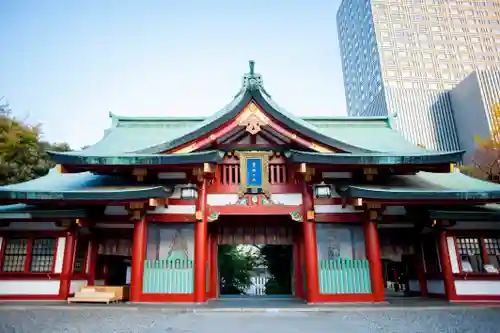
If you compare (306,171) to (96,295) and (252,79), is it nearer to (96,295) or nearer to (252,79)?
(252,79)

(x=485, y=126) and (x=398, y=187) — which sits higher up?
(x=485, y=126)

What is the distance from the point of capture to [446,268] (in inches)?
511

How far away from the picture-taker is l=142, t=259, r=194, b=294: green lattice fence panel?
40.5 ft

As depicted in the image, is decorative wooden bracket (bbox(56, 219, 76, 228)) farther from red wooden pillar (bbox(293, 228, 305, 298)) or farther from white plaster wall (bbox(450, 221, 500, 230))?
white plaster wall (bbox(450, 221, 500, 230))

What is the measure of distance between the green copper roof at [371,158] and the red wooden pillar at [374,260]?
8.02ft

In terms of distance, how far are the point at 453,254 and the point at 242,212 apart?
8424 mm

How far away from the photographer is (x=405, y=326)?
7.76 meters

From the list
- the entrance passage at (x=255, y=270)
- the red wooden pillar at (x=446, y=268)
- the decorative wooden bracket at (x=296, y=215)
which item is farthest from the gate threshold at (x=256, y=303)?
the entrance passage at (x=255, y=270)

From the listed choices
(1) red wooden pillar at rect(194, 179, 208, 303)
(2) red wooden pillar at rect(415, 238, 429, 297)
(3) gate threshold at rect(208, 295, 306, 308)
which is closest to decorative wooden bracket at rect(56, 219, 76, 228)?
(1) red wooden pillar at rect(194, 179, 208, 303)

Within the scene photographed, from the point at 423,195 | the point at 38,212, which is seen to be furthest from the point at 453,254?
the point at 38,212

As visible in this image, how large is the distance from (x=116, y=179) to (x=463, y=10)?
114866 mm

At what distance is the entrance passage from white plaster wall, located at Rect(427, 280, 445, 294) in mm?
8623

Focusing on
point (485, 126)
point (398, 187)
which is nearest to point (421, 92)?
point (485, 126)

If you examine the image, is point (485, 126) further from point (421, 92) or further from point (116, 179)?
point (116, 179)
